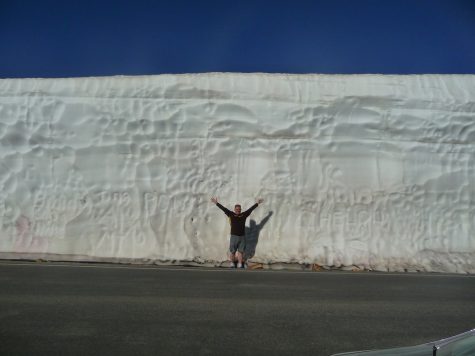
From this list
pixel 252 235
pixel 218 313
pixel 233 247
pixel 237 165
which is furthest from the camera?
pixel 237 165

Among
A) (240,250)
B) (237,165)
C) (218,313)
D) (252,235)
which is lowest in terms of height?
(218,313)

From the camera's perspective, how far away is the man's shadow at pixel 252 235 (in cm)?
1177

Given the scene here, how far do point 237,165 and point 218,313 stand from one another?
6.76 m

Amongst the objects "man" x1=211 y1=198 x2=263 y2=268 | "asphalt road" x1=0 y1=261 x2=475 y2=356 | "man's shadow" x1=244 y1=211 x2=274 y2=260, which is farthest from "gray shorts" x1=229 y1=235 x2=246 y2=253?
"asphalt road" x1=0 y1=261 x2=475 y2=356

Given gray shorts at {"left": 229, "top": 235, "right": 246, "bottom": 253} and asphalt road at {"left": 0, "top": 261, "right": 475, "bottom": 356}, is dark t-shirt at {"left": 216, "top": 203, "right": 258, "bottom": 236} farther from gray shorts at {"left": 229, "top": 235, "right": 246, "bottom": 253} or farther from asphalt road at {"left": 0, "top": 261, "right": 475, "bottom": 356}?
asphalt road at {"left": 0, "top": 261, "right": 475, "bottom": 356}

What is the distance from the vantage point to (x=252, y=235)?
11.9 metres

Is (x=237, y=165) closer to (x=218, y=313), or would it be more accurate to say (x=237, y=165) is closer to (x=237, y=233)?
(x=237, y=233)

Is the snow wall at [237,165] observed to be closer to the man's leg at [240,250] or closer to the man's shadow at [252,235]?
the man's shadow at [252,235]

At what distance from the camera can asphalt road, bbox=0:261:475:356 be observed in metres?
4.64

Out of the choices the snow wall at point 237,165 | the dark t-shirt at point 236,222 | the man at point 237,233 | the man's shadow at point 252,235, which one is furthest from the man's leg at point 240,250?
the snow wall at point 237,165

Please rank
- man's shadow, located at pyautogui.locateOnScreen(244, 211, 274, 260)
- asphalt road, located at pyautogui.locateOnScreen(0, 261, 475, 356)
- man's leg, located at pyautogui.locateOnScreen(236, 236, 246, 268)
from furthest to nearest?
1. man's shadow, located at pyautogui.locateOnScreen(244, 211, 274, 260)
2. man's leg, located at pyautogui.locateOnScreen(236, 236, 246, 268)
3. asphalt road, located at pyautogui.locateOnScreen(0, 261, 475, 356)

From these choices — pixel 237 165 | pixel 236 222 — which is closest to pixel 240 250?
pixel 236 222

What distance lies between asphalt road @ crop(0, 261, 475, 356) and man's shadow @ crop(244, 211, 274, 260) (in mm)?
2690

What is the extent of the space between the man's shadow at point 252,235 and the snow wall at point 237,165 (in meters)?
0.03
